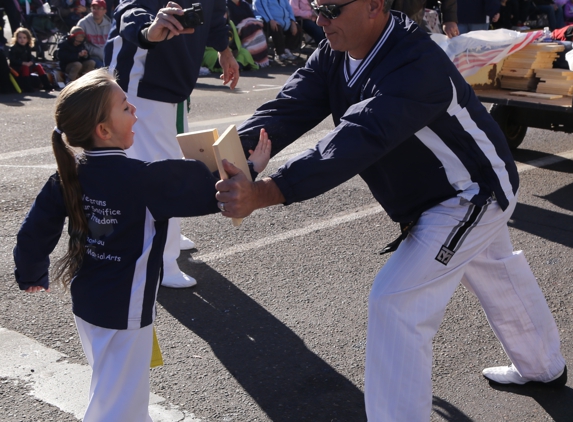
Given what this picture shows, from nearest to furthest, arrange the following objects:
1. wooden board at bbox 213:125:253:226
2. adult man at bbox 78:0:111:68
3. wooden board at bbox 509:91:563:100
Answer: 1. wooden board at bbox 213:125:253:226
2. wooden board at bbox 509:91:563:100
3. adult man at bbox 78:0:111:68

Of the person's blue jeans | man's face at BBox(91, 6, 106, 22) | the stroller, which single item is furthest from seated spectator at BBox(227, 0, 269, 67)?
the person's blue jeans

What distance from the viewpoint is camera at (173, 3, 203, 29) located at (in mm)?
3709

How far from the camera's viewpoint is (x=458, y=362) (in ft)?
13.3

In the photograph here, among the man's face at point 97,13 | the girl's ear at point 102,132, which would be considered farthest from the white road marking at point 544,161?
the man's face at point 97,13

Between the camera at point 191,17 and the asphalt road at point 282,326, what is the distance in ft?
5.36

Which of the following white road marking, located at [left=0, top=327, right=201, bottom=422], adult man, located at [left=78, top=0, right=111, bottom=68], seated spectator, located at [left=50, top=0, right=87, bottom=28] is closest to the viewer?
white road marking, located at [left=0, top=327, right=201, bottom=422]

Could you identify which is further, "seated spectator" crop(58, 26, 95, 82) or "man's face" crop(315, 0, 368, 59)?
"seated spectator" crop(58, 26, 95, 82)

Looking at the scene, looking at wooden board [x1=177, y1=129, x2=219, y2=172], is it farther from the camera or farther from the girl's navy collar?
the camera

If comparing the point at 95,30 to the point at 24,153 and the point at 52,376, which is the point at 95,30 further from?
the point at 52,376

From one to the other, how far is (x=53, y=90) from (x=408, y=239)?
10547 millimetres

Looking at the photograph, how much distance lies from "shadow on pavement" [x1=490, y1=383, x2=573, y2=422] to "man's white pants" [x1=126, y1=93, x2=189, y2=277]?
84.6 inches

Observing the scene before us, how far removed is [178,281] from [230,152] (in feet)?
7.26

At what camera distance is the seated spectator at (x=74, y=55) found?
13117 mm

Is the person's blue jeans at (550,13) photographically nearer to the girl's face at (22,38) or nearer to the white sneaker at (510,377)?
the girl's face at (22,38)
